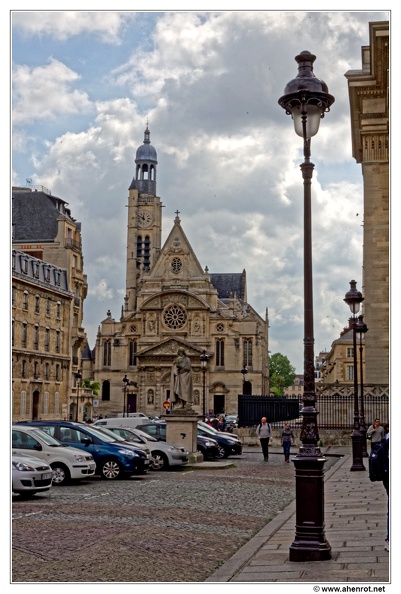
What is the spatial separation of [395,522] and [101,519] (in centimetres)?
571

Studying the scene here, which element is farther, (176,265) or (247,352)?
(176,265)

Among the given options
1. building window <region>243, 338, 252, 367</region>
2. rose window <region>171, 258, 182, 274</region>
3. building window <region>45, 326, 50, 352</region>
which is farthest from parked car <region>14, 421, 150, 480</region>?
rose window <region>171, 258, 182, 274</region>

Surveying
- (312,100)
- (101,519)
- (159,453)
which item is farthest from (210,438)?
(312,100)

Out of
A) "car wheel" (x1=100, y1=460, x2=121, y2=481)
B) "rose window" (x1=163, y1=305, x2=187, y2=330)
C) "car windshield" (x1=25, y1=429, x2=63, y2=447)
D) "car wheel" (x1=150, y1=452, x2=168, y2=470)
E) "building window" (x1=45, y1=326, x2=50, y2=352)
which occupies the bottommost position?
"car wheel" (x1=150, y1=452, x2=168, y2=470)

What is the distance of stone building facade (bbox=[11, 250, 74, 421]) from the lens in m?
48.7

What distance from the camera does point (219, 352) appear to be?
83.5 meters

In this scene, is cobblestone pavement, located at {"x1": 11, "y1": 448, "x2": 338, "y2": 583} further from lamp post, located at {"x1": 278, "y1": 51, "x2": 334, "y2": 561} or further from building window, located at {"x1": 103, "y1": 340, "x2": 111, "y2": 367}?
building window, located at {"x1": 103, "y1": 340, "x2": 111, "y2": 367}

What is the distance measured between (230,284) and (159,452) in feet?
264

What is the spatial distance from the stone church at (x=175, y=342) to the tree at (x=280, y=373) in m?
45.9

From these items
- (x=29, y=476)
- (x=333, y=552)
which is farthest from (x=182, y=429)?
(x=333, y=552)

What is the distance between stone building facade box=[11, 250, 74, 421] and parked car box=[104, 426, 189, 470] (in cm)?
2423

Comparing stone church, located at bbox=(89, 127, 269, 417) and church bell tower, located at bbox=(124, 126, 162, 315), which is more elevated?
church bell tower, located at bbox=(124, 126, 162, 315)

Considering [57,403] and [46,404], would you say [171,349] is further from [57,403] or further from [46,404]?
[46,404]

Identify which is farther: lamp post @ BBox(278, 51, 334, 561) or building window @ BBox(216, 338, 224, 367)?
building window @ BBox(216, 338, 224, 367)
